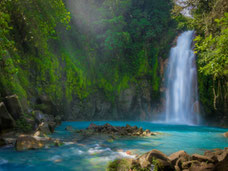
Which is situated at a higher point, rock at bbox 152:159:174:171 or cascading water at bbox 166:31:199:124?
cascading water at bbox 166:31:199:124

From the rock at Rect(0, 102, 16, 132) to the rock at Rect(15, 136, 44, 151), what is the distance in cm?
141

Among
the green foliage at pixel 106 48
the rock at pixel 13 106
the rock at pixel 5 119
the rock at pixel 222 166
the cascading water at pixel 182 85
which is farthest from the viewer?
the cascading water at pixel 182 85

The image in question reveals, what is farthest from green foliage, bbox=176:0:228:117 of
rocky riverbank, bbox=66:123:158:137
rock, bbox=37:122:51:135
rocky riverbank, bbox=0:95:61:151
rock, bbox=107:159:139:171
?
rock, bbox=37:122:51:135

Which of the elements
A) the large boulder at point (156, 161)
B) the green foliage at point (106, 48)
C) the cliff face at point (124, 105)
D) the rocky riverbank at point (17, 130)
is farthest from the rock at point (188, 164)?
the cliff face at point (124, 105)

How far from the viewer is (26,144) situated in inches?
231

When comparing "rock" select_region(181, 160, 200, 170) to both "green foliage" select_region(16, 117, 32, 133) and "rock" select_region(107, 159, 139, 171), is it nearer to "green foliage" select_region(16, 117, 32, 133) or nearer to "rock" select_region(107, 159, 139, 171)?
"rock" select_region(107, 159, 139, 171)

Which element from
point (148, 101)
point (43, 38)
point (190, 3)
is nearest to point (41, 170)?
point (43, 38)

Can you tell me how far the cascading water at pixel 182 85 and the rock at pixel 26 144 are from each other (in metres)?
17.1

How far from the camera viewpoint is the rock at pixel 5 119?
6555 mm

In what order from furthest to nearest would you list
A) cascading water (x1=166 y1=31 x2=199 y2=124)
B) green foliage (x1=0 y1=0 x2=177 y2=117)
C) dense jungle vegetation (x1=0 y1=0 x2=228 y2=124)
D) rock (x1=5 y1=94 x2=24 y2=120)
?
1. cascading water (x1=166 y1=31 x2=199 y2=124)
2. green foliage (x1=0 y1=0 x2=177 y2=117)
3. dense jungle vegetation (x1=0 y1=0 x2=228 y2=124)
4. rock (x1=5 y1=94 x2=24 y2=120)

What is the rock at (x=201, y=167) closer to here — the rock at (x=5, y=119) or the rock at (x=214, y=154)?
the rock at (x=214, y=154)

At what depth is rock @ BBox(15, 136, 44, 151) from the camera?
5704 mm

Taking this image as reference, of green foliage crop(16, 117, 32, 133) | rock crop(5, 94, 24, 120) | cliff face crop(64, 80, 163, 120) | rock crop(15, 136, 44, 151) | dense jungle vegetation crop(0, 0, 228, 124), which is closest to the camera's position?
rock crop(15, 136, 44, 151)

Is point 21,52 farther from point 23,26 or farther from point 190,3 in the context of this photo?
point 190,3
